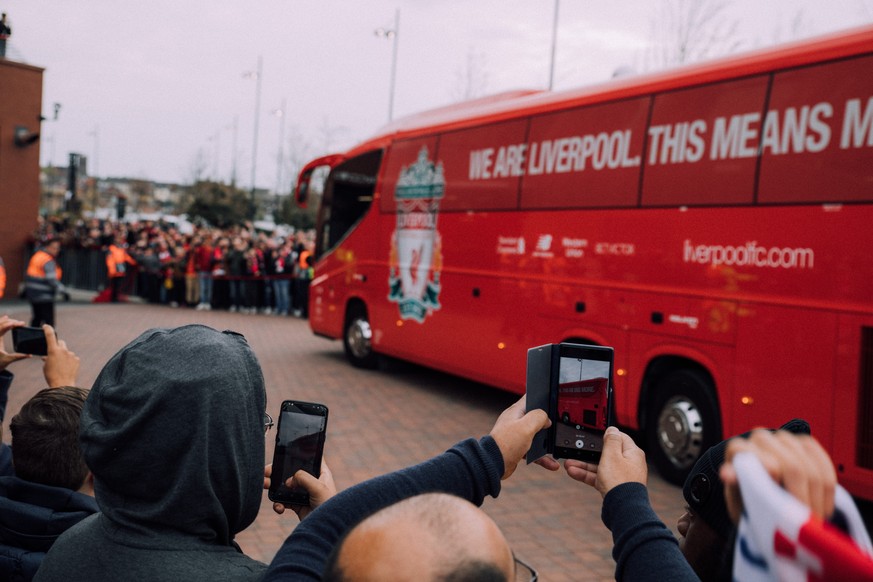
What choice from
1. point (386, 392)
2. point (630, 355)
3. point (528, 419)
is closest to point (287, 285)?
point (386, 392)

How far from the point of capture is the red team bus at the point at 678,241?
5.99 m

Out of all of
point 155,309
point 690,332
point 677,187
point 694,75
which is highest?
point 694,75

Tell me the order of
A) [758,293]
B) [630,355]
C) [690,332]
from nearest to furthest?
[758,293] < [690,332] < [630,355]

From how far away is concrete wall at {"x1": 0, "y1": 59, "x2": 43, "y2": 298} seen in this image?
2170 cm

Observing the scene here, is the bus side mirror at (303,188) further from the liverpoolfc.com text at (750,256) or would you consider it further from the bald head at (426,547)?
the bald head at (426,547)

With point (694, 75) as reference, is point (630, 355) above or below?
below

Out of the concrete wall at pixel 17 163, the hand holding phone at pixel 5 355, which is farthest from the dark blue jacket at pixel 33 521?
the concrete wall at pixel 17 163

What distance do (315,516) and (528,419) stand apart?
494 mm

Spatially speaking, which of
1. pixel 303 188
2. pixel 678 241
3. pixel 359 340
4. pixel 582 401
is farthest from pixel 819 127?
pixel 303 188

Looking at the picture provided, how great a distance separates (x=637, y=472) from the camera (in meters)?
1.53

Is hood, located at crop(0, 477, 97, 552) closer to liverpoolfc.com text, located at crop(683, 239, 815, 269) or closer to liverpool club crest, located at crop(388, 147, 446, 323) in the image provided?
liverpoolfc.com text, located at crop(683, 239, 815, 269)

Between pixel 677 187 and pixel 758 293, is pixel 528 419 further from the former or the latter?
pixel 677 187

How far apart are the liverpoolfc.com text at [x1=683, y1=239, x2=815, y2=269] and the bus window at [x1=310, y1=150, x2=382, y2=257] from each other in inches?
244

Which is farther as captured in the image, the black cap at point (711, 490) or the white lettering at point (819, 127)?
the white lettering at point (819, 127)
